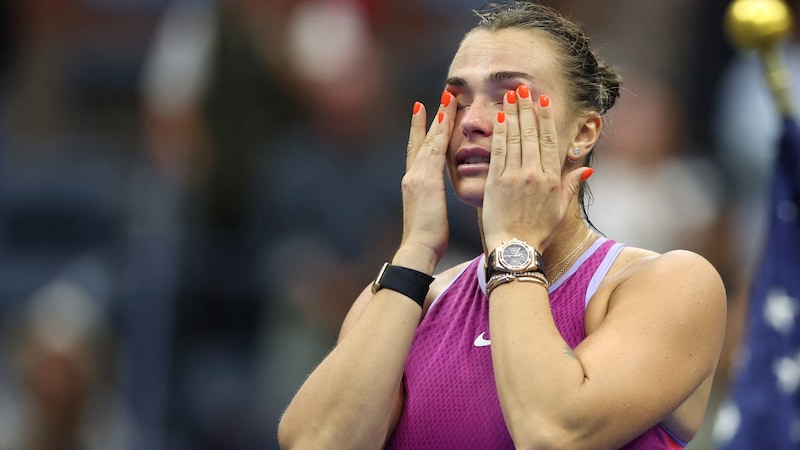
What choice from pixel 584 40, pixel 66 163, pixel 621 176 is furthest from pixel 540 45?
pixel 66 163

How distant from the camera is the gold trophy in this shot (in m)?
2.99

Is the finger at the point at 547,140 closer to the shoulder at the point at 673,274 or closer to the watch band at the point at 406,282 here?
the shoulder at the point at 673,274

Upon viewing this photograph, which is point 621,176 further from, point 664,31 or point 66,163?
point 66,163

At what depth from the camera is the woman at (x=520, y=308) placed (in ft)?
9.47

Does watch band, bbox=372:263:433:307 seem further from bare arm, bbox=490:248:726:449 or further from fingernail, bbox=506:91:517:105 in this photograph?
fingernail, bbox=506:91:517:105

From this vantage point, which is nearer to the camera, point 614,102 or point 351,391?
point 351,391

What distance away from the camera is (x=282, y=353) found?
6.09 m

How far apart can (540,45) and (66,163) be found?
4420 mm

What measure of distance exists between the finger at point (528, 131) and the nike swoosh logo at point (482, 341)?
0.45m

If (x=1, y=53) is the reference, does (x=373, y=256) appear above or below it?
below

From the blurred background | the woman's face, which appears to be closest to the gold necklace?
the woman's face

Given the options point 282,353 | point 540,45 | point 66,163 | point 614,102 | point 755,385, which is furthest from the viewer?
point 66,163

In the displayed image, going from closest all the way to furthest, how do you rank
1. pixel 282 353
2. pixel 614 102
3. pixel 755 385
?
pixel 755 385
pixel 614 102
pixel 282 353

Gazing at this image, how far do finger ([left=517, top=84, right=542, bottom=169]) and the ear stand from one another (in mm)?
202
